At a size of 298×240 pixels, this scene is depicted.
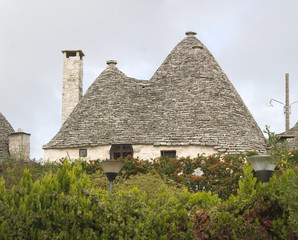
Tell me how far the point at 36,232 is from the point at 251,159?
4898 mm

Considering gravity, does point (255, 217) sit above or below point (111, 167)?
below

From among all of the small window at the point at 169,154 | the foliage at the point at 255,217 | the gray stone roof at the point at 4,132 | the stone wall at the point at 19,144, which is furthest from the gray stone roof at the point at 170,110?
the foliage at the point at 255,217

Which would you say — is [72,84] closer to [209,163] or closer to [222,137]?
[222,137]

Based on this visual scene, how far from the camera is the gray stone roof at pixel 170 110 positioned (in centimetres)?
2322

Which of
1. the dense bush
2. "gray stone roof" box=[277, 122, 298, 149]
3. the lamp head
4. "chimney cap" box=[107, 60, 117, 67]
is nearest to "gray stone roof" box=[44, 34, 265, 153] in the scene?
"chimney cap" box=[107, 60, 117, 67]

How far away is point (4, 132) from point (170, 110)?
39.9 ft

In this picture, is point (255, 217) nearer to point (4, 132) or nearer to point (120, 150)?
point (120, 150)

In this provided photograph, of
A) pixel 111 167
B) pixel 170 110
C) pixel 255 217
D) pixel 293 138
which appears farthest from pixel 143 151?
pixel 255 217

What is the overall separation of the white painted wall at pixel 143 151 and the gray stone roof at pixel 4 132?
23.7 ft

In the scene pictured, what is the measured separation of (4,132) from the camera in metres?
31.8

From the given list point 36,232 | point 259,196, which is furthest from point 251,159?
point 36,232

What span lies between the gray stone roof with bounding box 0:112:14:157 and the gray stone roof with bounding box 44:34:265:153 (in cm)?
699

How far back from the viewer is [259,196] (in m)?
9.79

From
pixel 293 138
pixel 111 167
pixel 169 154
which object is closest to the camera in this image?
pixel 111 167
